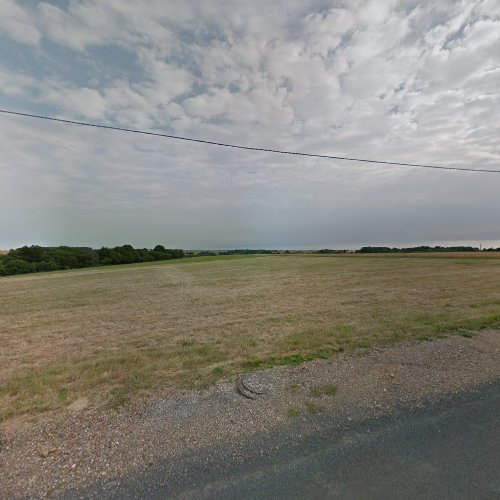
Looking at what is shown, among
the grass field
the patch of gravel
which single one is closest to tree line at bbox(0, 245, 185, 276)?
the grass field

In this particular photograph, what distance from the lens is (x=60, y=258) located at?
76938 mm

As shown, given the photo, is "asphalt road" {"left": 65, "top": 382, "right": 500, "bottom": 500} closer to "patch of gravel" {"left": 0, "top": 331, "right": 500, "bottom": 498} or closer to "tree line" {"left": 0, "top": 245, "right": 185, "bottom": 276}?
"patch of gravel" {"left": 0, "top": 331, "right": 500, "bottom": 498}

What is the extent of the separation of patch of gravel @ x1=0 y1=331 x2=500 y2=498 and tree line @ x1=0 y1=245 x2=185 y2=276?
78557 mm

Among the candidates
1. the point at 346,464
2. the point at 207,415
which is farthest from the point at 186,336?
the point at 346,464

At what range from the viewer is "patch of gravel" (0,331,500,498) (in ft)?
8.41

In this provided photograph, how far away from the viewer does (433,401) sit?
342cm

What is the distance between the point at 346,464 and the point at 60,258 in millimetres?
92325

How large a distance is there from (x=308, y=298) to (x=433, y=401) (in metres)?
8.56

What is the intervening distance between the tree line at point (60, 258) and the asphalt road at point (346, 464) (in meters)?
80.0

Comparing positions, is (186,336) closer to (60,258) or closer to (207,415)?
(207,415)

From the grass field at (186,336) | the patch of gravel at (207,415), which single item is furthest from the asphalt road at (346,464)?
the grass field at (186,336)

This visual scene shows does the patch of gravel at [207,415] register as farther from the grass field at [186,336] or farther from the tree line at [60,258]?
the tree line at [60,258]

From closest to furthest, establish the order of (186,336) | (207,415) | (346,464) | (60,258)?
(346,464)
(207,415)
(186,336)
(60,258)

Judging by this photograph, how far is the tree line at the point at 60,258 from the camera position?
64375mm
